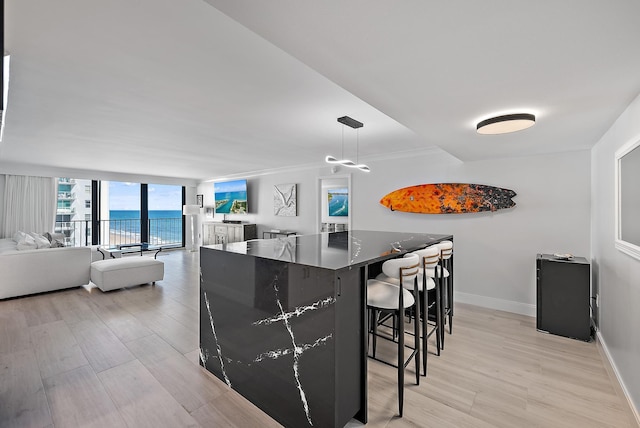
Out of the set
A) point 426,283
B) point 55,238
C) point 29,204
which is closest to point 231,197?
point 55,238

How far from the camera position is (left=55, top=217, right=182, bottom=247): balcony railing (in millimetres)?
7633

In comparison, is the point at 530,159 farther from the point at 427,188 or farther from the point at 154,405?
the point at 154,405

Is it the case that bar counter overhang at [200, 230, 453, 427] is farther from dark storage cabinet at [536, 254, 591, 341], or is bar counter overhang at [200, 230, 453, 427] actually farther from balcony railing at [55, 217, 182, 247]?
balcony railing at [55, 217, 182, 247]

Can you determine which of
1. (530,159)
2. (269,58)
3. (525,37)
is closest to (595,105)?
(525,37)

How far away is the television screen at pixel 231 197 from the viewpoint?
25.0 feet

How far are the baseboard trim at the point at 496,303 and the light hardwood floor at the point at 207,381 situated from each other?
1.02 feet

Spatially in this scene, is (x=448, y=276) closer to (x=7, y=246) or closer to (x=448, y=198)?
(x=448, y=198)

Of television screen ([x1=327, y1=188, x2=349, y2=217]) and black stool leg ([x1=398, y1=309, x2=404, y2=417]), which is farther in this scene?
television screen ([x1=327, y1=188, x2=349, y2=217])

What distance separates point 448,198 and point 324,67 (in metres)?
3.38

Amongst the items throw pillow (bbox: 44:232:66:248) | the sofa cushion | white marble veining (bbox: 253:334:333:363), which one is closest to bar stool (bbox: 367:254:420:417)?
white marble veining (bbox: 253:334:333:363)

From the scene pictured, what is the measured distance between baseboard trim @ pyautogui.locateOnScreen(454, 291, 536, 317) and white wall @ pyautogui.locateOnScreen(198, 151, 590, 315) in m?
0.01

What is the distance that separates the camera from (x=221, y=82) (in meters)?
2.25

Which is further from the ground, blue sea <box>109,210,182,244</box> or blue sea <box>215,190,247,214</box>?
blue sea <box>215,190,247,214</box>

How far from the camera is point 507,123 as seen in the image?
2145 millimetres
